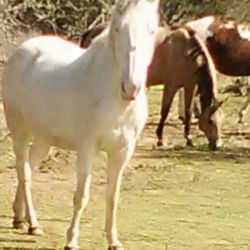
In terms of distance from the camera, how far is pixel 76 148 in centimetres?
636

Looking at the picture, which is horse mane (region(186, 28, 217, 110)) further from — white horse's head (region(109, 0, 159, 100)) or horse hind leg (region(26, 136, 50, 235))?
white horse's head (region(109, 0, 159, 100))

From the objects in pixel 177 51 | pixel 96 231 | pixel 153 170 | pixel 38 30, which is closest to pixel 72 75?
pixel 96 231

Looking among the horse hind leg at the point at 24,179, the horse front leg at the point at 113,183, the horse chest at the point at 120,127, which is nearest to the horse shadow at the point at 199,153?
the horse hind leg at the point at 24,179

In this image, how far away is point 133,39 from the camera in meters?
5.79

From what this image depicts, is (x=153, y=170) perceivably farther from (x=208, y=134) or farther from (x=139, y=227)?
(x=139, y=227)

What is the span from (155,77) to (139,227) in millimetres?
6406

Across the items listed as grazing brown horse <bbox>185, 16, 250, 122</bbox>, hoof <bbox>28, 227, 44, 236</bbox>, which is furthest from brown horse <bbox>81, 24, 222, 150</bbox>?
hoof <bbox>28, 227, 44, 236</bbox>

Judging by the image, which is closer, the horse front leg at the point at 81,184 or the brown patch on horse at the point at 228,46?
the horse front leg at the point at 81,184

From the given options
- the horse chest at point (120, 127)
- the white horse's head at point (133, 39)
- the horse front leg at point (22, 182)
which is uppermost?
the white horse's head at point (133, 39)

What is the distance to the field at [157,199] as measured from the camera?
7.01m

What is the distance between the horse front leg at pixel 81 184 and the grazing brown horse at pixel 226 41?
8.19 meters

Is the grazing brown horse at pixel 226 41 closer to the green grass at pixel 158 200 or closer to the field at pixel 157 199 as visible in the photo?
the field at pixel 157 199

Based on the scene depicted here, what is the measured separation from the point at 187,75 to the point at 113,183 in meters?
6.94

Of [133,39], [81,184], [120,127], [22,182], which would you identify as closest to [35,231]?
[22,182]
